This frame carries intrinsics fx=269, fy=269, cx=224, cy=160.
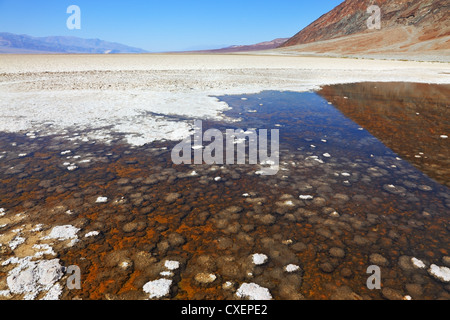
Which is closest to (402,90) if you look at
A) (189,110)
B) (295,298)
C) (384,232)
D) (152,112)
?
(189,110)

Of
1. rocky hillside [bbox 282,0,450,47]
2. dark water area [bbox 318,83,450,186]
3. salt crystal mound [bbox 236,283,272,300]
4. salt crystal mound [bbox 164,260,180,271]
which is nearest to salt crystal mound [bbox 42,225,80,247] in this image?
salt crystal mound [bbox 164,260,180,271]

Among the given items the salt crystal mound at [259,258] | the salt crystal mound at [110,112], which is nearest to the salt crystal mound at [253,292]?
the salt crystal mound at [259,258]

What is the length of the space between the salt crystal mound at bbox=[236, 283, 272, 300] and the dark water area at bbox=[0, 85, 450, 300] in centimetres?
5

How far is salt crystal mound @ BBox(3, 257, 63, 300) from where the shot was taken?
2.32 meters

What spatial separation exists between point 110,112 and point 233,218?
6.73m

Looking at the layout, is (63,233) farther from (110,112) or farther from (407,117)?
(407,117)

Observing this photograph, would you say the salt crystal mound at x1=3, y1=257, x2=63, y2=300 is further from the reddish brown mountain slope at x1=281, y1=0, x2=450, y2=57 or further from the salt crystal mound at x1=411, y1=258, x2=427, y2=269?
the reddish brown mountain slope at x1=281, y1=0, x2=450, y2=57

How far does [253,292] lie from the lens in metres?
2.38

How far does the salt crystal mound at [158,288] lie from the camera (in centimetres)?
234

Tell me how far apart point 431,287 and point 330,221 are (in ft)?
3.75

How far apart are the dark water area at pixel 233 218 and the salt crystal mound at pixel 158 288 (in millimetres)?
41

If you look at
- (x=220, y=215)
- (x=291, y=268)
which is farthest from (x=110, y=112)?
(x=291, y=268)

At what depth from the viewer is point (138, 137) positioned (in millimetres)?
6348
